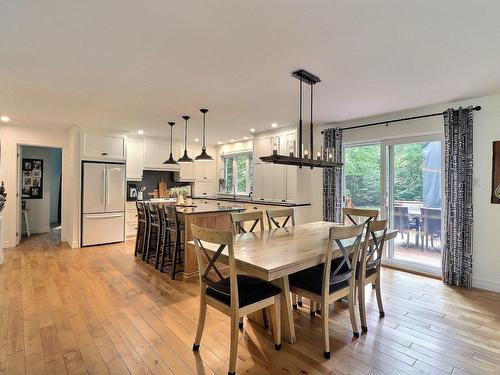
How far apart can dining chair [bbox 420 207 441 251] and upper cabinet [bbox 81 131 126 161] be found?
230 inches

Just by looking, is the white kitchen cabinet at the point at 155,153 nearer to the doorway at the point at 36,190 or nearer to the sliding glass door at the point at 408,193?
the doorway at the point at 36,190

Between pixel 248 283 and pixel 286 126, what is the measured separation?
379 centimetres

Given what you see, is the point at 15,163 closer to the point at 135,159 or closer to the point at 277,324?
the point at 135,159

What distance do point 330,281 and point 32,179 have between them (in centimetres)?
788

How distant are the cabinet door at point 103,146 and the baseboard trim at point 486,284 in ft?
21.4

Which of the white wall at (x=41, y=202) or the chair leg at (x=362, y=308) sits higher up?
the white wall at (x=41, y=202)

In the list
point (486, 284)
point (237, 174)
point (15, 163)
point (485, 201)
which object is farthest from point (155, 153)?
point (486, 284)

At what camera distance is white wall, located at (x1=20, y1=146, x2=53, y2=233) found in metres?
6.96

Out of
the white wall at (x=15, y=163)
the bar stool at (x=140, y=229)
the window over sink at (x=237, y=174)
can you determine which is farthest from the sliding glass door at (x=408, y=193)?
the white wall at (x=15, y=163)

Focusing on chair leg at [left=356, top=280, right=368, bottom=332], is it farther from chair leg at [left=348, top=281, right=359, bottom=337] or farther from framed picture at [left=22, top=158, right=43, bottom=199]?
framed picture at [left=22, top=158, right=43, bottom=199]

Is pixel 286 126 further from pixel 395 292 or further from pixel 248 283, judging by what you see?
pixel 248 283

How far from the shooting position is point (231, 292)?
1.92 metres

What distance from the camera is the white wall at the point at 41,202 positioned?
6.96 meters

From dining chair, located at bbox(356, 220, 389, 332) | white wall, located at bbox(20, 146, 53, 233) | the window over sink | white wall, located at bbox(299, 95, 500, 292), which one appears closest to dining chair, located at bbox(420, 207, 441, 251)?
white wall, located at bbox(299, 95, 500, 292)
